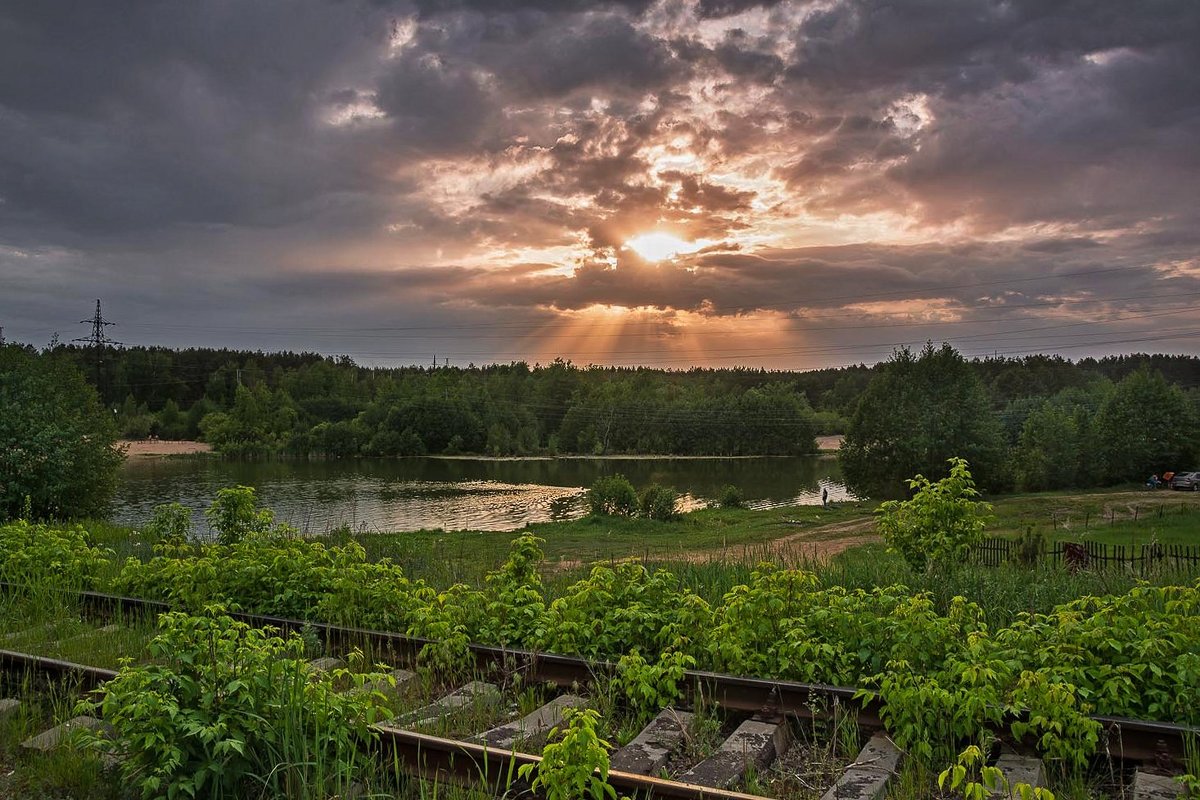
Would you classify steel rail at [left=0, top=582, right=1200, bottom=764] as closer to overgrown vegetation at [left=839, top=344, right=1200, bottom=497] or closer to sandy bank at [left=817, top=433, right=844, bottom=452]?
overgrown vegetation at [left=839, top=344, right=1200, bottom=497]

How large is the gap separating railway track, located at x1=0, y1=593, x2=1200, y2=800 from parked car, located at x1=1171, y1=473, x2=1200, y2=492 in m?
65.0

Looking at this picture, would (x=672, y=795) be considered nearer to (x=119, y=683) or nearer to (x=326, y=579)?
(x=119, y=683)

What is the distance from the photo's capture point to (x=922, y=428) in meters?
65.6

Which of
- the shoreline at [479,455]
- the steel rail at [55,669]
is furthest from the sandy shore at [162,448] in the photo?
the steel rail at [55,669]

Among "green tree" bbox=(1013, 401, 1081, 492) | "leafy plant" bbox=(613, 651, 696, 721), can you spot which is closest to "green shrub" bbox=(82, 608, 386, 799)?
"leafy plant" bbox=(613, 651, 696, 721)

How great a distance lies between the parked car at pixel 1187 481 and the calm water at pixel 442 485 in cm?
2470

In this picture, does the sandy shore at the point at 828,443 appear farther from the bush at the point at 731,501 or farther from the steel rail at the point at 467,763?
the steel rail at the point at 467,763

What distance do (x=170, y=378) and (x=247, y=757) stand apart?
5597 inches

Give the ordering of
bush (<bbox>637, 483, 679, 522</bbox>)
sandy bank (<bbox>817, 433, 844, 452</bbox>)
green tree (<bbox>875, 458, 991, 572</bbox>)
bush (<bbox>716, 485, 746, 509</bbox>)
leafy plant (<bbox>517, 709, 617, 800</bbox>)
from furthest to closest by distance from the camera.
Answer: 1. sandy bank (<bbox>817, 433, 844, 452</bbox>)
2. bush (<bbox>716, 485, 746, 509</bbox>)
3. bush (<bbox>637, 483, 679, 522</bbox>)
4. green tree (<bbox>875, 458, 991, 572</bbox>)
5. leafy plant (<bbox>517, 709, 617, 800</bbox>)

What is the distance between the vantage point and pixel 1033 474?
220 feet

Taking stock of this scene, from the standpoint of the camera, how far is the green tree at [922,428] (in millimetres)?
65062

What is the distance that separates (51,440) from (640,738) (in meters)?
27.6

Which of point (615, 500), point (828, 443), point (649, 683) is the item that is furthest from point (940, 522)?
point (828, 443)

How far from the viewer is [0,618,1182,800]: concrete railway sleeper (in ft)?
16.3
